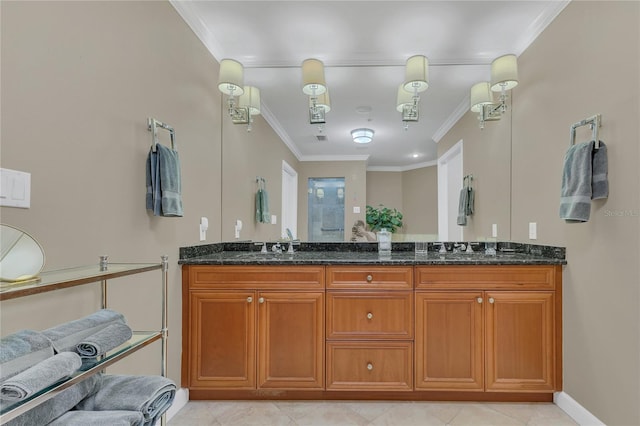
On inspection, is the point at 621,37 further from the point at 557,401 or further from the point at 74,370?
the point at 74,370

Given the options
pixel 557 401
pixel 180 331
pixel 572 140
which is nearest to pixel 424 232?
pixel 572 140

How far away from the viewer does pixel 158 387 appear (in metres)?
1.22

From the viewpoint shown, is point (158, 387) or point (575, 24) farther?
point (575, 24)

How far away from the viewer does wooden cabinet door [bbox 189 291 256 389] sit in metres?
2.05

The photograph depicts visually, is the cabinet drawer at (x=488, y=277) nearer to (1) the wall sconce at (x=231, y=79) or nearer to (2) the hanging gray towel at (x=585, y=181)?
(2) the hanging gray towel at (x=585, y=181)

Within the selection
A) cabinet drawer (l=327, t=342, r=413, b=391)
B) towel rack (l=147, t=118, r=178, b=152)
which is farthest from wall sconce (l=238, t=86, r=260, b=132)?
cabinet drawer (l=327, t=342, r=413, b=391)

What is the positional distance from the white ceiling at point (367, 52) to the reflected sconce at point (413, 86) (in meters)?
0.06

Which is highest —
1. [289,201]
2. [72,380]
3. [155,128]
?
[155,128]

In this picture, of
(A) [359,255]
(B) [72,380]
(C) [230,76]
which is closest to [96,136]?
(B) [72,380]

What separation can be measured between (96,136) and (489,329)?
7.61ft

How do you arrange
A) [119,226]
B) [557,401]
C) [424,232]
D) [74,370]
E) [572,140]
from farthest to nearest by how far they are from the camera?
[424,232] < [557,401] < [572,140] < [119,226] < [74,370]

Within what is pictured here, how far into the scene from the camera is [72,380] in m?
0.94

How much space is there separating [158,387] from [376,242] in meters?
1.83

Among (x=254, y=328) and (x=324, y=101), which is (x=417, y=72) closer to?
(x=324, y=101)
